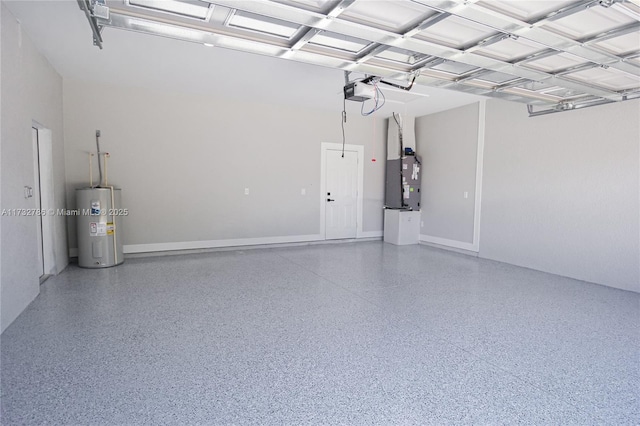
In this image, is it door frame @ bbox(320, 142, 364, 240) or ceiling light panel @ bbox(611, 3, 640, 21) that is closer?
ceiling light panel @ bbox(611, 3, 640, 21)

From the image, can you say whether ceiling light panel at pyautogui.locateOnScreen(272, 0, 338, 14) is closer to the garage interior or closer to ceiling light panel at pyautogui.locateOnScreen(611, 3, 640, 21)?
the garage interior

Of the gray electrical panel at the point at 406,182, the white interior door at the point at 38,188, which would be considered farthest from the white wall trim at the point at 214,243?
the gray electrical panel at the point at 406,182

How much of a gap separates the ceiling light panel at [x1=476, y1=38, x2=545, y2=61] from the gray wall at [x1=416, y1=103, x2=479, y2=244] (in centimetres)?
337

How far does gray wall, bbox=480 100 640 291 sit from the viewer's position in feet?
14.4

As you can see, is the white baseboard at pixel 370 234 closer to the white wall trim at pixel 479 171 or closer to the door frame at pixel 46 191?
the white wall trim at pixel 479 171

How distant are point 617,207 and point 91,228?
700 centimetres

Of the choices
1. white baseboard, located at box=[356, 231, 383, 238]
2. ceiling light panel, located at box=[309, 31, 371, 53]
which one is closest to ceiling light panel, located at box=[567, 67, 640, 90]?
ceiling light panel, located at box=[309, 31, 371, 53]

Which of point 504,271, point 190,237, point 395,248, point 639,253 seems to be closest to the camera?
point 639,253

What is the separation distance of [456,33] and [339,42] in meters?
0.93

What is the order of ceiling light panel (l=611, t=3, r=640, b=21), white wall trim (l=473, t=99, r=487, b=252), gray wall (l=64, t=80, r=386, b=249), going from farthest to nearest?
white wall trim (l=473, t=99, r=487, b=252) → gray wall (l=64, t=80, r=386, b=249) → ceiling light panel (l=611, t=3, r=640, b=21)

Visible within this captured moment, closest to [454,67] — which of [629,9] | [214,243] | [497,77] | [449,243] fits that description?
[497,77]

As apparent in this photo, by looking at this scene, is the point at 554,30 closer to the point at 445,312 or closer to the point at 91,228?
the point at 445,312

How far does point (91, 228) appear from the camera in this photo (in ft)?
16.3

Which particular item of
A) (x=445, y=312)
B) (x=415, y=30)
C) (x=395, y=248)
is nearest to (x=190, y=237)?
(x=395, y=248)
